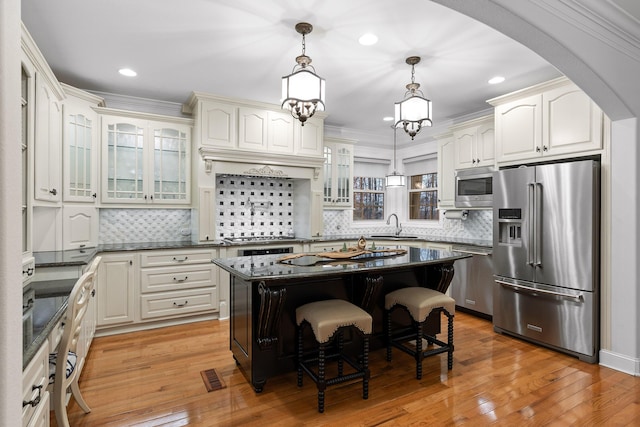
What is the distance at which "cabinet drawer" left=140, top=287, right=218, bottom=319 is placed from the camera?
12.8 ft

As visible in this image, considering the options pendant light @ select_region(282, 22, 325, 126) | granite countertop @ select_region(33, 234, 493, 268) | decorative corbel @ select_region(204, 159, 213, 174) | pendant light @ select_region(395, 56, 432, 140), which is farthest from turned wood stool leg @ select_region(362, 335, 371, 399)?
decorative corbel @ select_region(204, 159, 213, 174)

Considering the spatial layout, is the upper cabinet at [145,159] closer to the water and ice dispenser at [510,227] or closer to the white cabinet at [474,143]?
the white cabinet at [474,143]

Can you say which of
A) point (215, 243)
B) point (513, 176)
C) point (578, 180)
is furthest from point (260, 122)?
point (578, 180)

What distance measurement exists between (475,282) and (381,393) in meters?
2.40

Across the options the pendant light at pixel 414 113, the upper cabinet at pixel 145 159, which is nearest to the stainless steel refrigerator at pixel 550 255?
the pendant light at pixel 414 113

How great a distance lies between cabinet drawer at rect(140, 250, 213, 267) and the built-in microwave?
3.36 metres

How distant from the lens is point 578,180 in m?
3.12

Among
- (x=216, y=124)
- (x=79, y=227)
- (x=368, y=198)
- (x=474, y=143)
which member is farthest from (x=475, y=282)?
(x=79, y=227)

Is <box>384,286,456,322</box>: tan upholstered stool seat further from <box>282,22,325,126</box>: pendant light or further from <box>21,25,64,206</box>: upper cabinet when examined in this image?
<box>21,25,64,206</box>: upper cabinet

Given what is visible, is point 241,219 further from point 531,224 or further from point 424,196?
point 531,224

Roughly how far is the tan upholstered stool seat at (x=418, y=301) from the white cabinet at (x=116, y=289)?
2.79 m

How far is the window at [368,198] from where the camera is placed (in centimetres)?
633

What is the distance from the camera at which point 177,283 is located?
4.05 meters

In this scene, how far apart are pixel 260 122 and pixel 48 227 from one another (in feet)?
8.41
